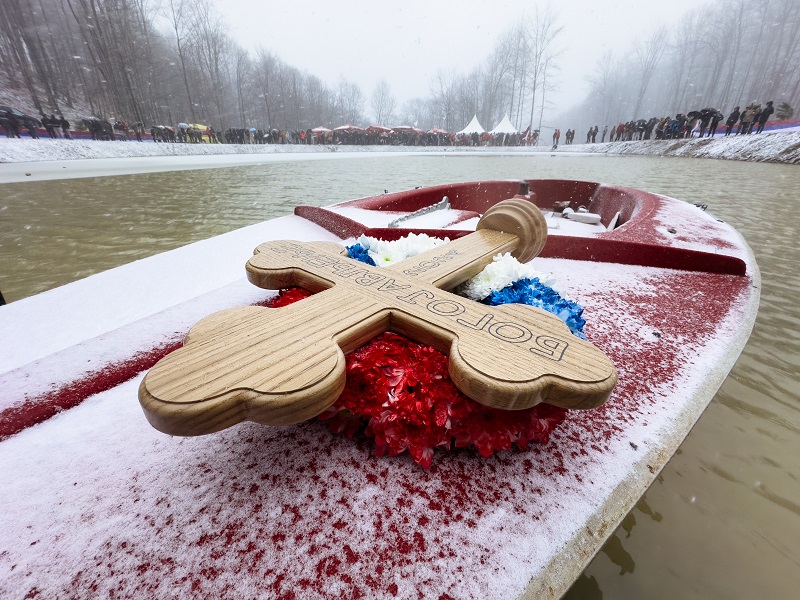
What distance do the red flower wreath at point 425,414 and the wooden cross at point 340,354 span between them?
0.08 metres

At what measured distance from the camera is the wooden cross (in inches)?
24.7

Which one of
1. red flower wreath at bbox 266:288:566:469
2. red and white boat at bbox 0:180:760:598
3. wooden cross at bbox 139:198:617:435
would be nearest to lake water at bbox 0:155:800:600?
red and white boat at bbox 0:180:760:598

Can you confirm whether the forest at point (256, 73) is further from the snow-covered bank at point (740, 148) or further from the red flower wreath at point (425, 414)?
the red flower wreath at point (425, 414)

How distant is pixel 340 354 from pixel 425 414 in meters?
0.24

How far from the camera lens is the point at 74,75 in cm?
2736

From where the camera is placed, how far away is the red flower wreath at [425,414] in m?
0.81

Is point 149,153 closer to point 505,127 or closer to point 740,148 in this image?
point 740,148

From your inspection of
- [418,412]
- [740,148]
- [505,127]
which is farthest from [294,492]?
[505,127]

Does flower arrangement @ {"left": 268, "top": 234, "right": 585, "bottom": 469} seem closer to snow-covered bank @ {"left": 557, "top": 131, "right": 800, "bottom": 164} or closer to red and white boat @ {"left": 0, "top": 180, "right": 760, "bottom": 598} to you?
red and white boat @ {"left": 0, "top": 180, "right": 760, "bottom": 598}

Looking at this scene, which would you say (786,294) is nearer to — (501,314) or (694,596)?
(694,596)

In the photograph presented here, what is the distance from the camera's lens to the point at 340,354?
2.45 feet

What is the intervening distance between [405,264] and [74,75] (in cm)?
3950

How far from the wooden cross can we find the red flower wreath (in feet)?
0.27

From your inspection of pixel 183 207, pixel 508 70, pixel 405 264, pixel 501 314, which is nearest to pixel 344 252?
pixel 405 264
